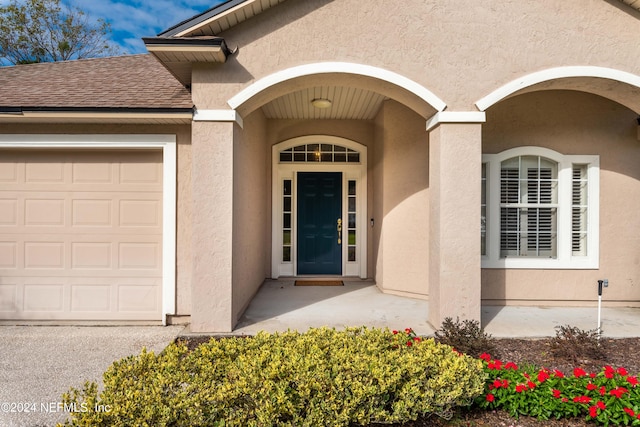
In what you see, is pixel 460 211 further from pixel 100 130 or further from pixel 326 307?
pixel 100 130

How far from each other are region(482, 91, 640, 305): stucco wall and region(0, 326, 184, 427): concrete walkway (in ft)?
18.1

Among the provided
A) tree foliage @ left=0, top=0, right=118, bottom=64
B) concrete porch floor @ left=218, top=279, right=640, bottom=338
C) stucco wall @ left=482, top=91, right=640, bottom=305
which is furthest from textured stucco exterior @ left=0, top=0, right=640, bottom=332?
tree foliage @ left=0, top=0, right=118, bottom=64

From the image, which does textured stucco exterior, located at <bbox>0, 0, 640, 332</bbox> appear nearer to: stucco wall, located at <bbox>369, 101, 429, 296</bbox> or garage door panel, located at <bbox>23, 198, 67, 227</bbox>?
stucco wall, located at <bbox>369, 101, 429, 296</bbox>

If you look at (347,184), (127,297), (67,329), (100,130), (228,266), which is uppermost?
(100,130)

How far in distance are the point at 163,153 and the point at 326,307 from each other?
3496 mm

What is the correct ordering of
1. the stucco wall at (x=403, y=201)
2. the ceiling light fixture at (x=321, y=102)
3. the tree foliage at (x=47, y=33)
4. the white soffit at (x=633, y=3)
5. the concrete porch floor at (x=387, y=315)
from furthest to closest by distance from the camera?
1. the tree foliage at (x=47, y=33)
2. the ceiling light fixture at (x=321, y=102)
3. the stucco wall at (x=403, y=201)
4. the concrete porch floor at (x=387, y=315)
5. the white soffit at (x=633, y=3)

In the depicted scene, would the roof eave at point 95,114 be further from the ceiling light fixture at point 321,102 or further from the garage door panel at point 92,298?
the ceiling light fixture at point 321,102

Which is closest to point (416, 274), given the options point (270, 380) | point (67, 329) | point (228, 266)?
point (228, 266)

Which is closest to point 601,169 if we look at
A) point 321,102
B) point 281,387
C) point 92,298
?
point 321,102

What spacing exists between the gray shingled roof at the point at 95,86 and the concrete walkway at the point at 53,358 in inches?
123

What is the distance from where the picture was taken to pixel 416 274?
6586 millimetres

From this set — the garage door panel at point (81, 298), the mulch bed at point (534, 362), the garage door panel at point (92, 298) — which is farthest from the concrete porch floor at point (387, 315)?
the garage door panel at point (92, 298)

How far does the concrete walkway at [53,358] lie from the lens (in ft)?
10.5

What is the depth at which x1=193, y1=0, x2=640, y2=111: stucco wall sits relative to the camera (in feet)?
15.2
